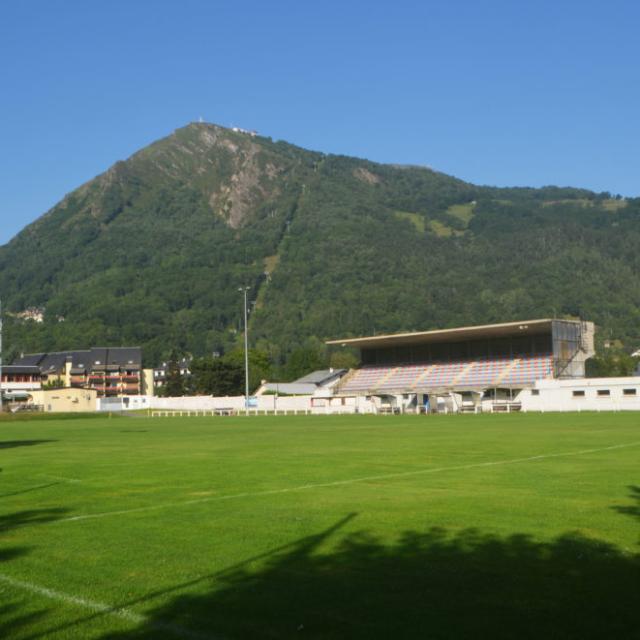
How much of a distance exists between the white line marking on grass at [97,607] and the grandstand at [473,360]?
7093 cm

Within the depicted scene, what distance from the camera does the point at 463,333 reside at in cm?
8762

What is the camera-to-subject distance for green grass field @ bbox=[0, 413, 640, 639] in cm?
667

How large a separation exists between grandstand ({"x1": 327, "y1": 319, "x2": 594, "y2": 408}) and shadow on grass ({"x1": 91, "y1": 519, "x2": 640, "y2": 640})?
226 feet

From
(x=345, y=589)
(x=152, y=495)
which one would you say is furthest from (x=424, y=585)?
(x=152, y=495)

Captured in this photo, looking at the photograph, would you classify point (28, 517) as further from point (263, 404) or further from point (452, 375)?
point (263, 404)

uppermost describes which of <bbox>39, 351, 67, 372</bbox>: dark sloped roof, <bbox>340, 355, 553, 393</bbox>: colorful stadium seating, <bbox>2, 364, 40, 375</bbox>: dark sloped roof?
<bbox>39, 351, 67, 372</bbox>: dark sloped roof

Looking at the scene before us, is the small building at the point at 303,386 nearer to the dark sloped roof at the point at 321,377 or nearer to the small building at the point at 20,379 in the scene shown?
the dark sloped roof at the point at 321,377

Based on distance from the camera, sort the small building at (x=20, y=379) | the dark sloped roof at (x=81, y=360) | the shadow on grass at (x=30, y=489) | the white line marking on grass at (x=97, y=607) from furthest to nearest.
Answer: the dark sloped roof at (x=81, y=360), the small building at (x=20, y=379), the shadow on grass at (x=30, y=489), the white line marking on grass at (x=97, y=607)

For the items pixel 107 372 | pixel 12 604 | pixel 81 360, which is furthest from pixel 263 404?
pixel 81 360

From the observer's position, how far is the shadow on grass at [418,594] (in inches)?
254

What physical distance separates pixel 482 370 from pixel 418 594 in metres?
81.6

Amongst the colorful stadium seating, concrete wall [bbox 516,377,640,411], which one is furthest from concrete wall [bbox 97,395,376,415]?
concrete wall [bbox 516,377,640,411]

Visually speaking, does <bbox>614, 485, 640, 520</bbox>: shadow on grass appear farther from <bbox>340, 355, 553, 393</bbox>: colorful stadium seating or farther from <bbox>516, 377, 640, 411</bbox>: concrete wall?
<bbox>340, 355, 553, 393</bbox>: colorful stadium seating

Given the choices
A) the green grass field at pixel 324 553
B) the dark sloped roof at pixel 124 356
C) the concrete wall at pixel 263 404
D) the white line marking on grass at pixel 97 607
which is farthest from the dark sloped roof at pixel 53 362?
the white line marking on grass at pixel 97 607
